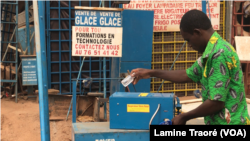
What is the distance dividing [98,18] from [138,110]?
101 inches

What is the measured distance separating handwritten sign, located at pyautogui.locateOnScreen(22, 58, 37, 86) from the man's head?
586cm

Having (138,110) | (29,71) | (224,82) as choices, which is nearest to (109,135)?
(138,110)

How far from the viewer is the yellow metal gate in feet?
24.7

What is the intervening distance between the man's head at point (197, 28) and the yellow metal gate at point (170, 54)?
539 centimetres

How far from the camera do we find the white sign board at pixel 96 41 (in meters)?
4.88

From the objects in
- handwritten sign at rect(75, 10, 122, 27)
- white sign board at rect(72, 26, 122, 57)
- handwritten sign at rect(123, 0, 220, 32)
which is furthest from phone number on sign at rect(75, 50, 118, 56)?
handwritten sign at rect(123, 0, 220, 32)

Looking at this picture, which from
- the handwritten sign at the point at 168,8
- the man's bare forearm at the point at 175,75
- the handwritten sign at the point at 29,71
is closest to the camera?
the man's bare forearm at the point at 175,75

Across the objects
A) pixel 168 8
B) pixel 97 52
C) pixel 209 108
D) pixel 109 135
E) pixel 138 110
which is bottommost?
pixel 109 135

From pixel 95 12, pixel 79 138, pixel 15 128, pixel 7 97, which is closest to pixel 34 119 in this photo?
pixel 15 128

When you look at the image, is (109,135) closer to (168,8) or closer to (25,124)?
(25,124)

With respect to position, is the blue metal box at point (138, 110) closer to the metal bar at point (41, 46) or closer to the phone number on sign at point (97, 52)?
the metal bar at point (41, 46)

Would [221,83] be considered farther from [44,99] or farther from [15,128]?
[15,128]

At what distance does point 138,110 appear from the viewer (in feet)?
9.07

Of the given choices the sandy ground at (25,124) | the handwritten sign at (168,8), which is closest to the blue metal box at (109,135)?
the sandy ground at (25,124)
